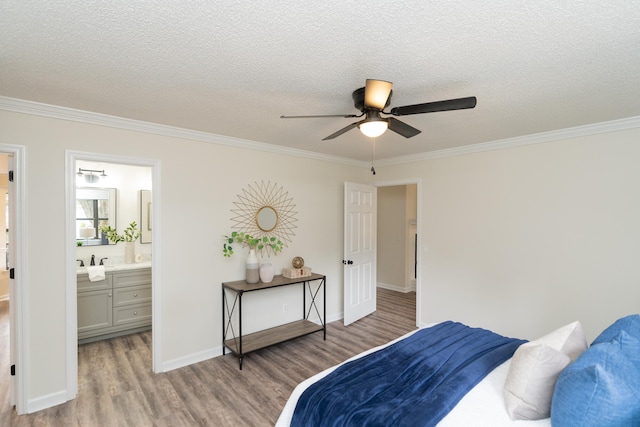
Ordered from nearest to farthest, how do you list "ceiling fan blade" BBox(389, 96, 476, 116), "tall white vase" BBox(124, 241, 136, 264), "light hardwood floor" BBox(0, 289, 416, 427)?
"ceiling fan blade" BBox(389, 96, 476, 116) → "light hardwood floor" BBox(0, 289, 416, 427) → "tall white vase" BBox(124, 241, 136, 264)

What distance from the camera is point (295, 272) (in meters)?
4.04

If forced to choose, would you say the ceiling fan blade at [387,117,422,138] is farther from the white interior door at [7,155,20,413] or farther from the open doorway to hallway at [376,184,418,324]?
the open doorway to hallway at [376,184,418,324]

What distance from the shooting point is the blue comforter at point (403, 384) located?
159 centimetres

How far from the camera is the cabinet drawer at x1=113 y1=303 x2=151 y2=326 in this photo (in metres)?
4.06

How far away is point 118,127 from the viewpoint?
3012 millimetres

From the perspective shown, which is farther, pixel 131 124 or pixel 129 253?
pixel 129 253

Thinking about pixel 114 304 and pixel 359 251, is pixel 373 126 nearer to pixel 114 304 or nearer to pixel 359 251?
pixel 359 251

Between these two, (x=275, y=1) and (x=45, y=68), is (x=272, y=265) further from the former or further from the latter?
(x=275, y=1)

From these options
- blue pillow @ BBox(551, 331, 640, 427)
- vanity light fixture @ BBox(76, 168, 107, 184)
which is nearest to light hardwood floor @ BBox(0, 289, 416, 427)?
blue pillow @ BBox(551, 331, 640, 427)

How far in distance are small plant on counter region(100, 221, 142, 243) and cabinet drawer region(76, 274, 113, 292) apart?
787 millimetres

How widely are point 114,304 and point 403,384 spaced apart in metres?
3.78

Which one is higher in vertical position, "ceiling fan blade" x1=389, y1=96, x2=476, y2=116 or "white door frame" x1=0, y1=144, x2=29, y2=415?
"ceiling fan blade" x1=389, y1=96, x2=476, y2=116

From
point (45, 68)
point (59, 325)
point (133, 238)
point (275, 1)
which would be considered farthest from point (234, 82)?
point (133, 238)

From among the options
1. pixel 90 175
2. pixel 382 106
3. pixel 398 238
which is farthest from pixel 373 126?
pixel 398 238
